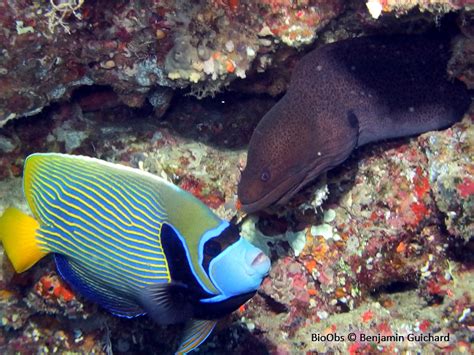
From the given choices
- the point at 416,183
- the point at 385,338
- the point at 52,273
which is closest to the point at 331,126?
the point at 416,183

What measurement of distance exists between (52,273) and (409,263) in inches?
115

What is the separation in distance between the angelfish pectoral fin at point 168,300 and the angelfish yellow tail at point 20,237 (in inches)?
29.3

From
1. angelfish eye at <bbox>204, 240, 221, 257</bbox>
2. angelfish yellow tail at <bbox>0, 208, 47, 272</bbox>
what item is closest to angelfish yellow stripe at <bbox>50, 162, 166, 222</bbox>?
angelfish eye at <bbox>204, 240, 221, 257</bbox>

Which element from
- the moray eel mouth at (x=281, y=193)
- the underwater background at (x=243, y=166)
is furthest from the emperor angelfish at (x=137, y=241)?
the moray eel mouth at (x=281, y=193)

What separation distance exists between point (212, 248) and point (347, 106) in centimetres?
230

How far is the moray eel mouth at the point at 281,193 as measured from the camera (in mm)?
3547

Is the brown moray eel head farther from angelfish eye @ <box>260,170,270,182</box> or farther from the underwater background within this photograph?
the underwater background

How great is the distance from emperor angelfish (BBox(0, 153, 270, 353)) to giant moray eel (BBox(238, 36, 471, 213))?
51.2 inches

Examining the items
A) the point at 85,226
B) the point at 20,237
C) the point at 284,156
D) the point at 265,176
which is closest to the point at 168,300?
the point at 85,226

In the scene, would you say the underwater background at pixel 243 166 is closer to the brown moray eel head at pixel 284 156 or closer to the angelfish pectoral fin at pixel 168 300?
the brown moray eel head at pixel 284 156

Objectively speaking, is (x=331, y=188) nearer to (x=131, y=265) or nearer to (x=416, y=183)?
(x=416, y=183)

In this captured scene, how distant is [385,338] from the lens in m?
3.58

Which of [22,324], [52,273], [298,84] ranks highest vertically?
[298,84]

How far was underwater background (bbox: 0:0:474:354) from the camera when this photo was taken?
11.1ft
